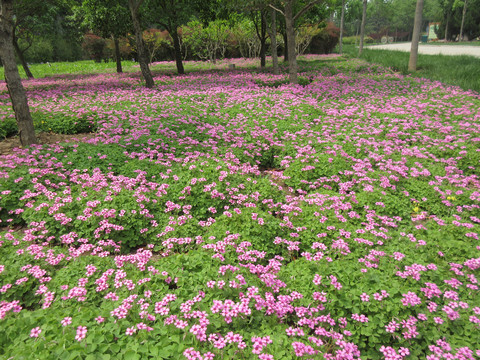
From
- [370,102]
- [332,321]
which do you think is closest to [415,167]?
[332,321]

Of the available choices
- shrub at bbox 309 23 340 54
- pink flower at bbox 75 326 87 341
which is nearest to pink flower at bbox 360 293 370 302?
pink flower at bbox 75 326 87 341

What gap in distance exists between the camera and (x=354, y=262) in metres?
4.05

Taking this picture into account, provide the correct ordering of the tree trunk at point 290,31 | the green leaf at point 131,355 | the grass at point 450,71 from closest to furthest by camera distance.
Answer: the green leaf at point 131,355 → the tree trunk at point 290,31 → the grass at point 450,71

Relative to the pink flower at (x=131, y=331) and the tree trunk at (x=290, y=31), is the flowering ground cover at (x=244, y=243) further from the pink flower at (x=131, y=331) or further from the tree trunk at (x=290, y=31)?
the tree trunk at (x=290, y=31)

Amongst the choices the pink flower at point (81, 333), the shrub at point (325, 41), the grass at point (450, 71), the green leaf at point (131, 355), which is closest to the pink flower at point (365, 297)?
the green leaf at point (131, 355)

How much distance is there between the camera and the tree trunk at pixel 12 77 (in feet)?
25.2

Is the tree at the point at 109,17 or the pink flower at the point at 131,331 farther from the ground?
the tree at the point at 109,17

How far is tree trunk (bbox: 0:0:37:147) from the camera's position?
7.67 m

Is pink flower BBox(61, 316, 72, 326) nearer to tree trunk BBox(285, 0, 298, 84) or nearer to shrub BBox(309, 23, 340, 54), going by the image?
tree trunk BBox(285, 0, 298, 84)

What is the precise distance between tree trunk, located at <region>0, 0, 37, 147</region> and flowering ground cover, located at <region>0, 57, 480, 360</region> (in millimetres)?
1283

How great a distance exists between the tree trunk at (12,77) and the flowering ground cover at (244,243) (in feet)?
4.21

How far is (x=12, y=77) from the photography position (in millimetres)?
8086

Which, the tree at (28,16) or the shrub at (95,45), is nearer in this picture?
the tree at (28,16)

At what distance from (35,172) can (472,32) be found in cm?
Result: 10031
